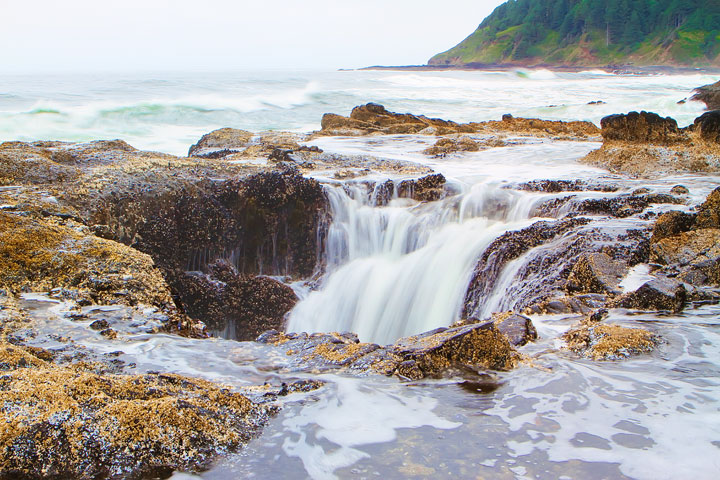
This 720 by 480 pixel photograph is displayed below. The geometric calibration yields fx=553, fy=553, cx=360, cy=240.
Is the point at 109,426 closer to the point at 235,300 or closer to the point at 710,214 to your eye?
the point at 235,300

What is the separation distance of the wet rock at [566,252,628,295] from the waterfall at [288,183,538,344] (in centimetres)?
150

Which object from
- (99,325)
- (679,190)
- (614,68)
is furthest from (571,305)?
(614,68)

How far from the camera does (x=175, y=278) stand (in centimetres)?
687

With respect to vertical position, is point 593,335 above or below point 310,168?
below

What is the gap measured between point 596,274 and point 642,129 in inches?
287

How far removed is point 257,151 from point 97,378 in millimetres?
8313

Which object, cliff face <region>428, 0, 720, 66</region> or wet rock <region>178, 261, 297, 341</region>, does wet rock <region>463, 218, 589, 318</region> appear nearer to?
wet rock <region>178, 261, 297, 341</region>

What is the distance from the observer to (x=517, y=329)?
3938mm

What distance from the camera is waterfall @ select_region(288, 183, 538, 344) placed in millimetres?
6609

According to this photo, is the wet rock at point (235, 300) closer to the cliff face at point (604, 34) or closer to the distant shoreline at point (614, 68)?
the distant shoreline at point (614, 68)

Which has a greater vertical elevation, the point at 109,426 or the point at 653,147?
the point at 653,147

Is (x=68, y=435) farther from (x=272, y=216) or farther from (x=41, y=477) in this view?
(x=272, y=216)

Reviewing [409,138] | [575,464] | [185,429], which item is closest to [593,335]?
[575,464]

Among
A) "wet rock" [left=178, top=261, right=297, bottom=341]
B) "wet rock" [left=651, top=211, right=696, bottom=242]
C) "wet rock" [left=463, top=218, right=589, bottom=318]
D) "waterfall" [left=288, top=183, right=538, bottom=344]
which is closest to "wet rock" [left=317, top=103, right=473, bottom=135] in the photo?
"waterfall" [left=288, top=183, right=538, bottom=344]
